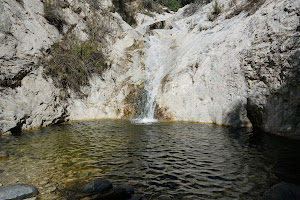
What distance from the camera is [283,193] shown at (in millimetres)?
3266

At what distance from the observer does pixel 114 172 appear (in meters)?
4.75

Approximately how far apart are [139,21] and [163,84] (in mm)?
17331

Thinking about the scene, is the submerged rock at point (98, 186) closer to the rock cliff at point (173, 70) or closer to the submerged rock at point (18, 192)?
the submerged rock at point (18, 192)

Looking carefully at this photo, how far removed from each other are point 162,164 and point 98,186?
1.97 metres

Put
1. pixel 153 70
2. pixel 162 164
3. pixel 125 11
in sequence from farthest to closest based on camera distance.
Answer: pixel 125 11
pixel 153 70
pixel 162 164

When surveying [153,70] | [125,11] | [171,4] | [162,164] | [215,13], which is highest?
[171,4]

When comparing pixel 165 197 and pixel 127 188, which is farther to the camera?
pixel 127 188

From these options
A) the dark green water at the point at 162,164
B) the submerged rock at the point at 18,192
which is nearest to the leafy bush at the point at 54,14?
the dark green water at the point at 162,164

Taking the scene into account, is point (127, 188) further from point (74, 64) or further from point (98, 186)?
point (74, 64)

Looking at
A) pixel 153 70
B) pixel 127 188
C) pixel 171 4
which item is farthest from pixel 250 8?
pixel 171 4

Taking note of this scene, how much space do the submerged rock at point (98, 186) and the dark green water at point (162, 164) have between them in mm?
266

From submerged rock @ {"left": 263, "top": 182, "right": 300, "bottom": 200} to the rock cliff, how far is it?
521 centimetres

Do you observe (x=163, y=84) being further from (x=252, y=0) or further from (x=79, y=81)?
(x=252, y=0)

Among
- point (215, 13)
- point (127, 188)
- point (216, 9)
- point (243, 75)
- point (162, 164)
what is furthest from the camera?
point (215, 13)
